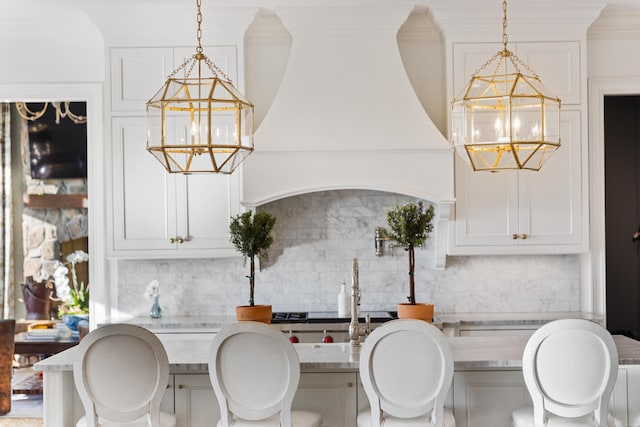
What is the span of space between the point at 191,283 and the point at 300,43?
1831mm

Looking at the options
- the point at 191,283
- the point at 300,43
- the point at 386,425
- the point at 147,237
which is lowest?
the point at 386,425

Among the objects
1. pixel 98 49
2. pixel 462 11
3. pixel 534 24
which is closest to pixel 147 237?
pixel 98 49

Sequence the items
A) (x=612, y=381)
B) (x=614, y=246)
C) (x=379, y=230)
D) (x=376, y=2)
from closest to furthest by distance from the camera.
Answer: (x=612, y=381)
(x=376, y=2)
(x=379, y=230)
(x=614, y=246)

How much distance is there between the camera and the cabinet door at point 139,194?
5020 millimetres

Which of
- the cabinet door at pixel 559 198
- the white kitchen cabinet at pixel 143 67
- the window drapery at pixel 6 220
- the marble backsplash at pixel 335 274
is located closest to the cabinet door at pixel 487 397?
the cabinet door at pixel 559 198

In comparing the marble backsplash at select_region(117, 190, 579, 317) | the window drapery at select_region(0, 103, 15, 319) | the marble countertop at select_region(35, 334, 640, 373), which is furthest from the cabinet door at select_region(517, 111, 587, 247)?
the window drapery at select_region(0, 103, 15, 319)

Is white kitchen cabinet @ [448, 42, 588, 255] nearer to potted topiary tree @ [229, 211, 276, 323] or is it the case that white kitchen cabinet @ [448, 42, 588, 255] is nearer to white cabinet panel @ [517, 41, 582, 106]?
white cabinet panel @ [517, 41, 582, 106]

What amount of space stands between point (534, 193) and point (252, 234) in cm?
191

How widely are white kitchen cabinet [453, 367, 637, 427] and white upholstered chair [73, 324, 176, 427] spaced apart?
127 cm

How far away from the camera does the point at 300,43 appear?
4.96 metres

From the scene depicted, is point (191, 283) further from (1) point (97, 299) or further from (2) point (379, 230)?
(2) point (379, 230)

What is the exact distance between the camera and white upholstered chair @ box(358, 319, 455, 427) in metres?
2.87

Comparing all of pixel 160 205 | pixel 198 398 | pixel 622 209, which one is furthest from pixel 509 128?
pixel 622 209

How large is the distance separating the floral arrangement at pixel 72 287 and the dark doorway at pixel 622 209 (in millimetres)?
4611
